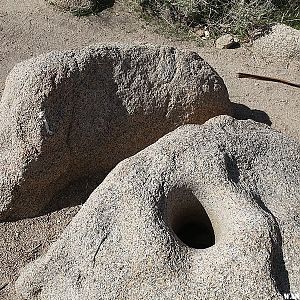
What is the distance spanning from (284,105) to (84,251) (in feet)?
7.90

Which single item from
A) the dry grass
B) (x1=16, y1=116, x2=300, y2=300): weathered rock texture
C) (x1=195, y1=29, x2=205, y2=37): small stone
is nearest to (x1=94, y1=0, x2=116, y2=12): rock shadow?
the dry grass

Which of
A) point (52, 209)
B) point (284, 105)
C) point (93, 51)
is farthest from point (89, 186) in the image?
point (284, 105)

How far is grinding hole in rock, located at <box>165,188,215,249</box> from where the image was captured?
2.50 meters

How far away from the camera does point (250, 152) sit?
8.88 feet

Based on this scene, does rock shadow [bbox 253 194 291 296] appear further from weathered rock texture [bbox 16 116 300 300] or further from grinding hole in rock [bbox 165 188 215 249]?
grinding hole in rock [bbox 165 188 215 249]

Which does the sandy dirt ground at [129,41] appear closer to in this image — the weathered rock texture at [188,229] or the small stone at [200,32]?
the small stone at [200,32]

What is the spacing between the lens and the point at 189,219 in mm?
2676

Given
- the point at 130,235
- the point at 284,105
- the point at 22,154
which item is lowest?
the point at 284,105

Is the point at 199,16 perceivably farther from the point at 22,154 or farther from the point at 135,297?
the point at 135,297

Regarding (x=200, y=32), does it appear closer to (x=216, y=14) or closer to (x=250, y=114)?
(x=216, y=14)

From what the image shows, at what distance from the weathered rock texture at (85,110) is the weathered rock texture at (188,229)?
53cm

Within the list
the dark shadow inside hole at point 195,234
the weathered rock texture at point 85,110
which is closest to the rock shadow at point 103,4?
the weathered rock texture at point 85,110

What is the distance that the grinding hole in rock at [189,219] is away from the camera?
250cm

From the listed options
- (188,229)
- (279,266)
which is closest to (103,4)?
(188,229)
